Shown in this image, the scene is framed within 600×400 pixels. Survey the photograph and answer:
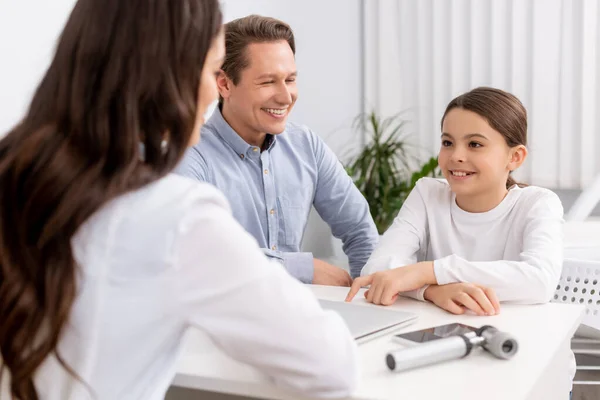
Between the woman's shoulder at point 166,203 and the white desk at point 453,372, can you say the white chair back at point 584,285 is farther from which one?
the woman's shoulder at point 166,203

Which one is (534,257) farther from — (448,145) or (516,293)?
(448,145)

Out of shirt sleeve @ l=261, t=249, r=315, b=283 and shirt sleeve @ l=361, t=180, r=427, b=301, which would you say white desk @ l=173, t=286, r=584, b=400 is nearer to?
shirt sleeve @ l=361, t=180, r=427, b=301

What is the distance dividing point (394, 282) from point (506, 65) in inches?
98.7

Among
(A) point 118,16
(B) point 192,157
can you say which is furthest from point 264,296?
(B) point 192,157

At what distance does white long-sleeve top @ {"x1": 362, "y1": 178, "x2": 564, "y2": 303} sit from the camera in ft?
4.96

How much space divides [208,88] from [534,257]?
0.92m

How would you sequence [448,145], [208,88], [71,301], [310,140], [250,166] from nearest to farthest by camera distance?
1. [71,301]
2. [208,88]
3. [448,145]
4. [250,166]
5. [310,140]

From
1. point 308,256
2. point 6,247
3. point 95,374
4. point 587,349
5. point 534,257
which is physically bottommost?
point 587,349

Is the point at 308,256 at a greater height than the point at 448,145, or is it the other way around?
the point at 448,145

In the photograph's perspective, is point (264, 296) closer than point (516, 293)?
Yes

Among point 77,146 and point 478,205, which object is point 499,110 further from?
point 77,146

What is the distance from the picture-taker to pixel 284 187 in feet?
7.36

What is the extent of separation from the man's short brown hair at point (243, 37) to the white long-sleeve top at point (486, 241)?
0.66 metres

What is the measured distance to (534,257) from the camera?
5.20ft
